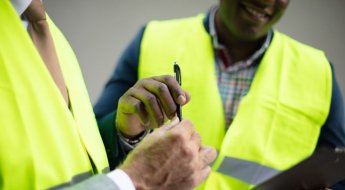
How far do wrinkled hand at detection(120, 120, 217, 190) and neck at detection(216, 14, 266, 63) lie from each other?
0.53m

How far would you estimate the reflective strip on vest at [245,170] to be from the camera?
40.3 inches

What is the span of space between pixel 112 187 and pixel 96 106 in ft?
1.45

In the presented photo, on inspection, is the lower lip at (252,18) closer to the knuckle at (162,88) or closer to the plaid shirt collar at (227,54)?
the plaid shirt collar at (227,54)

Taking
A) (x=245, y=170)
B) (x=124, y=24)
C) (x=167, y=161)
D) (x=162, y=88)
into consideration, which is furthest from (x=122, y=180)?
A: (x=124, y=24)

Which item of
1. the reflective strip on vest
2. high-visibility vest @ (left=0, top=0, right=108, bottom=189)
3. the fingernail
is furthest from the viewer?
the reflective strip on vest

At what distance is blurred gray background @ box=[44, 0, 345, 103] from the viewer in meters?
1.08

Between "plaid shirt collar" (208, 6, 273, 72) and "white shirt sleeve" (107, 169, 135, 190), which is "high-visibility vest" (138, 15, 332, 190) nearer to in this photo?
"plaid shirt collar" (208, 6, 273, 72)

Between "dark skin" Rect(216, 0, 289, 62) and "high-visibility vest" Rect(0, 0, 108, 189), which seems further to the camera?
"dark skin" Rect(216, 0, 289, 62)

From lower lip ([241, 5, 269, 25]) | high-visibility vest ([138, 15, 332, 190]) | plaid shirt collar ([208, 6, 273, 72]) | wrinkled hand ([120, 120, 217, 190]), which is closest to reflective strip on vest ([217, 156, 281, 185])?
high-visibility vest ([138, 15, 332, 190])

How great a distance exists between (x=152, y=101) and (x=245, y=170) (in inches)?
17.5

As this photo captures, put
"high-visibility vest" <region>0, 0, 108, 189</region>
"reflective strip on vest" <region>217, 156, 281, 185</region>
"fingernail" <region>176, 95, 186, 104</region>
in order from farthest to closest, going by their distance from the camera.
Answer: "reflective strip on vest" <region>217, 156, 281, 185</region>, "fingernail" <region>176, 95, 186, 104</region>, "high-visibility vest" <region>0, 0, 108, 189</region>

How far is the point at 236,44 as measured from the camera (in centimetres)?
110

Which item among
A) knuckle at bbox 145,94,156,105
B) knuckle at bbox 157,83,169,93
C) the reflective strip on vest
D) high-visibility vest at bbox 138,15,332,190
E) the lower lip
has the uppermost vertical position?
knuckle at bbox 157,83,169,93

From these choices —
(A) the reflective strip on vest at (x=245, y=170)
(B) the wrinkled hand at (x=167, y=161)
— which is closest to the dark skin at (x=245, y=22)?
(A) the reflective strip on vest at (x=245, y=170)
